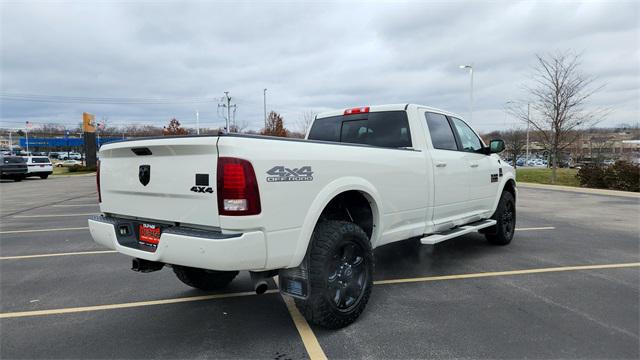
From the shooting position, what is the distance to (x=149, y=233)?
3.17m

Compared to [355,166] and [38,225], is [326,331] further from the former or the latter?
[38,225]

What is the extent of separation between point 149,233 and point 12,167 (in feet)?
84.3

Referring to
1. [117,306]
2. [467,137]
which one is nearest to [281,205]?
[117,306]

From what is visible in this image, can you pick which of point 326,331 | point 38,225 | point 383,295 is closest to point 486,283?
point 383,295

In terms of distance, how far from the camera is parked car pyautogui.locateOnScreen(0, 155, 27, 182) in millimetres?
22788

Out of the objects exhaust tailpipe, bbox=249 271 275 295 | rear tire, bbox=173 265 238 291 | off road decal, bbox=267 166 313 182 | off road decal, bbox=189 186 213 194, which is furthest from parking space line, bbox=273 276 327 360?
off road decal, bbox=189 186 213 194

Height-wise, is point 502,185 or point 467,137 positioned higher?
point 467,137

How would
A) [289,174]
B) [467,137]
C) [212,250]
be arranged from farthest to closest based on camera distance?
[467,137] → [289,174] → [212,250]

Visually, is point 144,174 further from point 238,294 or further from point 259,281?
point 238,294

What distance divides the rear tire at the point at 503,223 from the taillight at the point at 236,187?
15.6 feet

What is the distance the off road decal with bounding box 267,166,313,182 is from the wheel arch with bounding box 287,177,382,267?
21 cm

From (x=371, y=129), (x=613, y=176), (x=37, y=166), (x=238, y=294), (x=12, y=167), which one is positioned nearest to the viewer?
(x=238, y=294)

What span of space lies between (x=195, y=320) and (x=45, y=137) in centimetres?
13259

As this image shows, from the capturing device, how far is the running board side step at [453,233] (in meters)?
4.31
